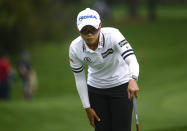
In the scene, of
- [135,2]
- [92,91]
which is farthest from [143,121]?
[135,2]

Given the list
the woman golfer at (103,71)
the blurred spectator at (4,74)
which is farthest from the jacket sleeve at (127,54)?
the blurred spectator at (4,74)

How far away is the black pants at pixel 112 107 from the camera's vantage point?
7926 mm

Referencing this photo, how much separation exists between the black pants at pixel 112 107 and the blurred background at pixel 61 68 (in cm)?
397

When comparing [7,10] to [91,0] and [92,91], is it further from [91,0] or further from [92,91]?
[91,0]

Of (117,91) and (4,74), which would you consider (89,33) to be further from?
(4,74)

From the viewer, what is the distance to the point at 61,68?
127ft

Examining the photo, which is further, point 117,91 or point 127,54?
point 117,91

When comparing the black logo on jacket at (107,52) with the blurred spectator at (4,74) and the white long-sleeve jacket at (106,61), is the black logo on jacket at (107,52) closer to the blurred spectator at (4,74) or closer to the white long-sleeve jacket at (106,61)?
the white long-sleeve jacket at (106,61)

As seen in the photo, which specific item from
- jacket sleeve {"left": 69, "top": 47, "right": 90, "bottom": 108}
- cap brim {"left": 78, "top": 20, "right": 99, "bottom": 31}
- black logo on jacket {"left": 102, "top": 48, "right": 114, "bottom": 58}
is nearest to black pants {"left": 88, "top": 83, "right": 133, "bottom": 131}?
jacket sleeve {"left": 69, "top": 47, "right": 90, "bottom": 108}

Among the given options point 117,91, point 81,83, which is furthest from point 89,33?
point 117,91

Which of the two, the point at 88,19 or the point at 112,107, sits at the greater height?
the point at 88,19

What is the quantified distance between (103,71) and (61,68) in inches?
1213

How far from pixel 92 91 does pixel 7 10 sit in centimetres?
2139

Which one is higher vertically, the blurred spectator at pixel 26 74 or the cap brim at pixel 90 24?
the cap brim at pixel 90 24
